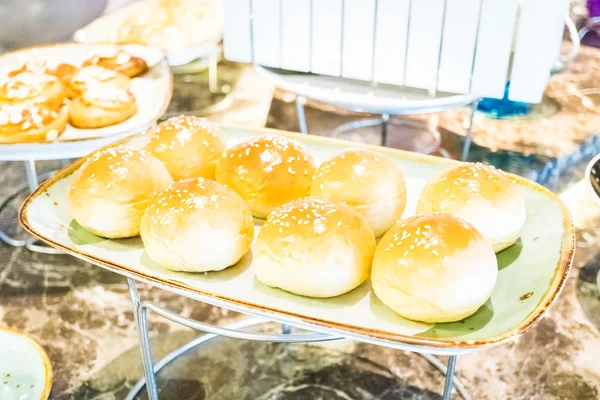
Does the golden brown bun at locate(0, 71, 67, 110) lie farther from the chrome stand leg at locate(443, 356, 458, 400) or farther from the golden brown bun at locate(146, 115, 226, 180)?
the chrome stand leg at locate(443, 356, 458, 400)

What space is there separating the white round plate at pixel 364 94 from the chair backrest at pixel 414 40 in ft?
0.09

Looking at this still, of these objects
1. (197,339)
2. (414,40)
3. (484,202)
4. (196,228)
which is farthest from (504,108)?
(196,228)

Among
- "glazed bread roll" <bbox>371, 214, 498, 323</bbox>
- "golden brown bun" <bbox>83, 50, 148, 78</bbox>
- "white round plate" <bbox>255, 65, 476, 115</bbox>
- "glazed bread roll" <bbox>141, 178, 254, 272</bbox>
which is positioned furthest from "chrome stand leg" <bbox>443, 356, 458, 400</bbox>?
"golden brown bun" <bbox>83, 50, 148, 78</bbox>

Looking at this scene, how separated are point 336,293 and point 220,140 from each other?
0.39 m

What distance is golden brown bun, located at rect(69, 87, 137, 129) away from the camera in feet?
4.38

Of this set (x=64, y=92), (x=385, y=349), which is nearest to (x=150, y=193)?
(x=385, y=349)

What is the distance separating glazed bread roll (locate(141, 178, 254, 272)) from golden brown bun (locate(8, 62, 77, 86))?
83cm

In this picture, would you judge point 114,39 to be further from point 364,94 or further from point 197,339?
point 197,339

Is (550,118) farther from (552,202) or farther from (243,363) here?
(243,363)

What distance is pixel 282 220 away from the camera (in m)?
0.79

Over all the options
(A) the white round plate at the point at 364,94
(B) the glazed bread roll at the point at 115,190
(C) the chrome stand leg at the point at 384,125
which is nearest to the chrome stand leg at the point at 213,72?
(A) the white round plate at the point at 364,94

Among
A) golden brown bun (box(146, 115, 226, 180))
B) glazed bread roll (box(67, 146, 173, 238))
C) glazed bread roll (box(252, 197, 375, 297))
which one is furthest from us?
golden brown bun (box(146, 115, 226, 180))

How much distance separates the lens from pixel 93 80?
4.78 feet

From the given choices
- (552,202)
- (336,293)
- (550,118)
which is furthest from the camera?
(550,118)
